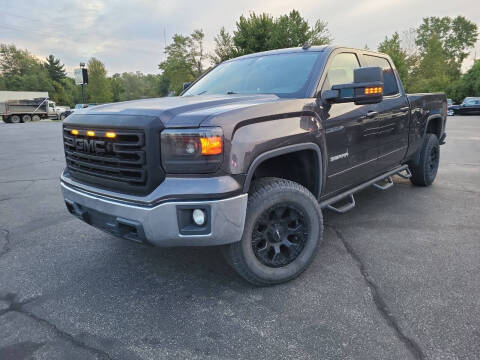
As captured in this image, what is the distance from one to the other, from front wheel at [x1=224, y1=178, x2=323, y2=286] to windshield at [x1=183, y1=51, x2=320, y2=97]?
877mm

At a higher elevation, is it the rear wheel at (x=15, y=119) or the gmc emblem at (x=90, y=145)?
the rear wheel at (x=15, y=119)

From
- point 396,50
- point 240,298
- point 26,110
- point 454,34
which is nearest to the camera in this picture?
point 240,298

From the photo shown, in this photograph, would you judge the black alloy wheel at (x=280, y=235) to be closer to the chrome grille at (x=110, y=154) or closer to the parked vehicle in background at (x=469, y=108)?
the chrome grille at (x=110, y=154)

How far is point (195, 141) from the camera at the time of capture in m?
2.11

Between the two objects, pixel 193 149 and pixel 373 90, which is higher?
pixel 373 90

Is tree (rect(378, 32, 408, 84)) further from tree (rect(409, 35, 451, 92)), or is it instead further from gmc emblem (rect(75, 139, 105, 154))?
gmc emblem (rect(75, 139, 105, 154))

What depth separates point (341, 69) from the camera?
336 centimetres

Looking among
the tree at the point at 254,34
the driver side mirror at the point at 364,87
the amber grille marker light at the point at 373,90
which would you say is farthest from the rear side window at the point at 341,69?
the tree at the point at 254,34

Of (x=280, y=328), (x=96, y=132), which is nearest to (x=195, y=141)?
(x=96, y=132)

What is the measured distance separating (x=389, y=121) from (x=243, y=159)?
92.3 inches

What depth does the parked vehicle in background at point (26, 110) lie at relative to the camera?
32.5 meters

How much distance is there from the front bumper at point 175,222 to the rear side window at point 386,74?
2759 mm

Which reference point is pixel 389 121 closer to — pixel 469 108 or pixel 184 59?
pixel 469 108

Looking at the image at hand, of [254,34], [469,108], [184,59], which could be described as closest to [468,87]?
[469,108]
